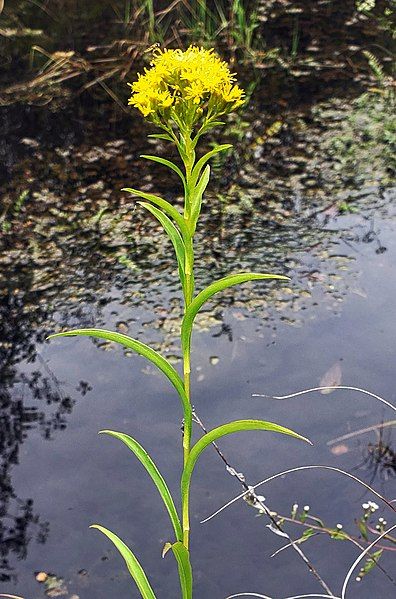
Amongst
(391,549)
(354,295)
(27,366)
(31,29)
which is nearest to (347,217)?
(354,295)

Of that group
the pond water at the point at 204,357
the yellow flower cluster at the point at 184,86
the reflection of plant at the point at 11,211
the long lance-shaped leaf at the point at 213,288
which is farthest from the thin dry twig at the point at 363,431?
the reflection of plant at the point at 11,211

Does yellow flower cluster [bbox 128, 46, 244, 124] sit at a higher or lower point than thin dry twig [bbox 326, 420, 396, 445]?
higher

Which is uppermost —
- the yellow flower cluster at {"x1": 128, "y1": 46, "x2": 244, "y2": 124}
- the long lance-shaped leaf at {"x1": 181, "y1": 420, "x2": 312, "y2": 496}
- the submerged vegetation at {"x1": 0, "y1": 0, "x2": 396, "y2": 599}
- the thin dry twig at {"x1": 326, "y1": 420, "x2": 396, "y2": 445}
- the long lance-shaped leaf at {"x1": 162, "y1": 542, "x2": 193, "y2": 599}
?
the submerged vegetation at {"x1": 0, "y1": 0, "x2": 396, "y2": 599}

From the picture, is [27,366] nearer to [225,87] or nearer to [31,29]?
[225,87]

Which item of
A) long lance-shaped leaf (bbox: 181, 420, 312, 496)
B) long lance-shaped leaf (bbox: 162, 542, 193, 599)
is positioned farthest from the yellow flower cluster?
long lance-shaped leaf (bbox: 162, 542, 193, 599)

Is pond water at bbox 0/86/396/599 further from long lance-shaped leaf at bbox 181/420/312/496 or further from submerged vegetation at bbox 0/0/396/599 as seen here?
long lance-shaped leaf at bbox 181/420/312/496

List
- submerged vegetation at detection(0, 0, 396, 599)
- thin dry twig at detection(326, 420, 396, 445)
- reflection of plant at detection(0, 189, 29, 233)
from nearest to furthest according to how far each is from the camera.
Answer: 1. submerged vegetation at detection(0, 0, 396, 599)
2. thin dry twig at detection(326, 420, 396, 445)
3. reflection of plant at detection(0, 189, 29, 233)

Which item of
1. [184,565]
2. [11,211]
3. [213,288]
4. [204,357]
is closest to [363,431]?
[204,357]
